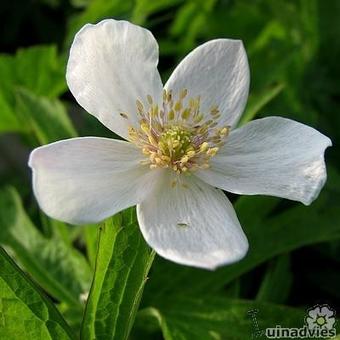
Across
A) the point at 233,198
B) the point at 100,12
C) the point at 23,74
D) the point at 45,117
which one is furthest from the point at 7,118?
the point at 233,198

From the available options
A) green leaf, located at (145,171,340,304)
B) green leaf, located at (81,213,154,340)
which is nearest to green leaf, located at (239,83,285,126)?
green leaf, located at (145,171,340,304)

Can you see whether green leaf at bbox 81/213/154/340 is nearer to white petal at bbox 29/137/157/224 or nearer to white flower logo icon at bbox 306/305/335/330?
white petal at bbox 29/137/157/224

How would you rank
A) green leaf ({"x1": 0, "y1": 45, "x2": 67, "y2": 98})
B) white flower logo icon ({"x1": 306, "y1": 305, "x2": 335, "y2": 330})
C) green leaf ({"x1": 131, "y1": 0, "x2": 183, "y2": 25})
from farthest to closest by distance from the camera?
green leaf ({"x1": 131, "y1": 0, "x2": 183, "y2": 25})
green leaf ({"x1": 0, "y1": 45, "x2": 67, "y2": 98})
white flower logo icon ({"x1": 306, "y1": 305, "x2": 335, "y2": 330})

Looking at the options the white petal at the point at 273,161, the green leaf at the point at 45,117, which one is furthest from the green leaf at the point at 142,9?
the white petal at the point at 273,161

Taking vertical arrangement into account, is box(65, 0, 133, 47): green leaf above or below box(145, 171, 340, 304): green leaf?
above

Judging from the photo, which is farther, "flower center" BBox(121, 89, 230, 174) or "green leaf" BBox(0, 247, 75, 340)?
"flower center" BBox(121, 89, 230, 174)

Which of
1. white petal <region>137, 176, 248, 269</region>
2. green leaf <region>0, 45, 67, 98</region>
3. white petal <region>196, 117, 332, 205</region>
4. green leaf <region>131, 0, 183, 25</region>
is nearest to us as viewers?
white petal <region>137, 176, 248, 269</region>

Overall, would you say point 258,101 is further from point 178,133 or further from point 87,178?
point 87,178

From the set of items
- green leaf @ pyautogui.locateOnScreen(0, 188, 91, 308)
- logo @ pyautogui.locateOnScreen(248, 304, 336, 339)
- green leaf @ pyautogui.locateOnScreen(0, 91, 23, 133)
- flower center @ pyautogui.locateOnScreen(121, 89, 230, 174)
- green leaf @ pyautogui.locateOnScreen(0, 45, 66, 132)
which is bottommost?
green leaf @ pyautogui.locateOnScreen(0, 188, 91, 308)
